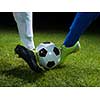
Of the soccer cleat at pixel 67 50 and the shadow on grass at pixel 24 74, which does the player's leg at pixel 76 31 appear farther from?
the shadow on grass at pixel 24 74

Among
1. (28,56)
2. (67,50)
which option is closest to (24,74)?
(28,56)

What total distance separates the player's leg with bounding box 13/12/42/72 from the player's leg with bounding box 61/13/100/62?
104mm

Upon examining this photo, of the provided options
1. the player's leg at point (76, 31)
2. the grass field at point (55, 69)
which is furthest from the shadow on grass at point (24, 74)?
the player's leg at point (76, 31)

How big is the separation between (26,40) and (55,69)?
0.46ft

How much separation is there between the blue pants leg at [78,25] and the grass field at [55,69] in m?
0.02

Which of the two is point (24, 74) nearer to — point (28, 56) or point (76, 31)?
point (28, 56)

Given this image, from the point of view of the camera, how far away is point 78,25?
6.29 feet

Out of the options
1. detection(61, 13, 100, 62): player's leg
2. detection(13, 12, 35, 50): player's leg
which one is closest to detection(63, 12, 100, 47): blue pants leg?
detection(61, 13, 100, 62): player's leg

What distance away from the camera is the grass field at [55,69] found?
1.90 m

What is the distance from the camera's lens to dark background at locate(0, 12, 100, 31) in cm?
190

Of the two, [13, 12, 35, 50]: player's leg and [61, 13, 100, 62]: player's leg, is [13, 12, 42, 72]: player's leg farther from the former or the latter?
[61, 13, 100, 62]: player's leg
